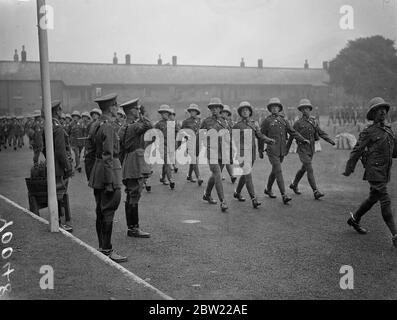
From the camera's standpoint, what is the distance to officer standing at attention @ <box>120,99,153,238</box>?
25.0 feet

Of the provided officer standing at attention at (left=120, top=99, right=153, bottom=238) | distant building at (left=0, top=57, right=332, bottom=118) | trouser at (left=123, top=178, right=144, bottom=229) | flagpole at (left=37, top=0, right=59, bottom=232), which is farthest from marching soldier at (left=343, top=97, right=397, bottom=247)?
distant building at (left=0, top=57, right=332, bottom=118)

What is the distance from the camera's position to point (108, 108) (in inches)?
256

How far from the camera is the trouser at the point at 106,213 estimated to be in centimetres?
641

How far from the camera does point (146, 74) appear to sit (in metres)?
67.8

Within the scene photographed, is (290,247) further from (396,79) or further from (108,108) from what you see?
(396,79)

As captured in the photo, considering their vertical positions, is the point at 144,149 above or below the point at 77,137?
above

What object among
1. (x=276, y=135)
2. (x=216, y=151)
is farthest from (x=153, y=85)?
(x=216, y=151)

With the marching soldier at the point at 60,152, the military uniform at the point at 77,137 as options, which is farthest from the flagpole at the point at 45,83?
the military uniform at the point at 77,137

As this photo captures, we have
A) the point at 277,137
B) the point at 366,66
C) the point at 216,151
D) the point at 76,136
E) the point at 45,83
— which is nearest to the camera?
the point at 45,83

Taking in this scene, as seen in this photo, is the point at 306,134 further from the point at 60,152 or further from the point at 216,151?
the point at 60,152

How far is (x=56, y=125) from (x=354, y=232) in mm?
5199

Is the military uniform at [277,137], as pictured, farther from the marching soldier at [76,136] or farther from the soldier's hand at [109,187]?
the marching soldier at [76,136]

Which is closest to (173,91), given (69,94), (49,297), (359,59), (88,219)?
(69,94)

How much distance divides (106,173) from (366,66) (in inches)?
1950
